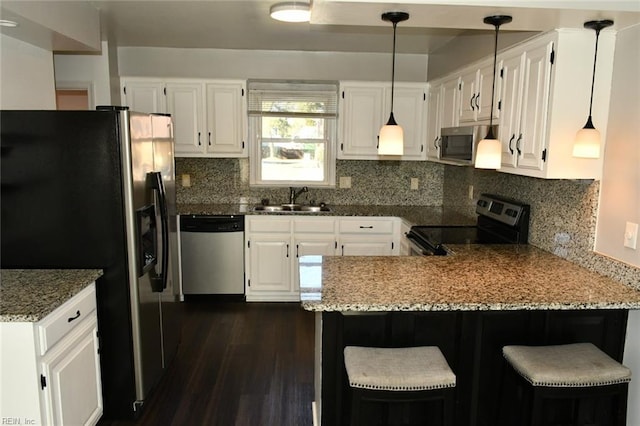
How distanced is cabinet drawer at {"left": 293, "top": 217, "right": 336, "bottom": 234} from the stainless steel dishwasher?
0.52 m

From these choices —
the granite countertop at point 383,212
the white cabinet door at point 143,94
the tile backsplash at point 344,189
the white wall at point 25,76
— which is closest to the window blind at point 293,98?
the tile backsplash at point 344,189

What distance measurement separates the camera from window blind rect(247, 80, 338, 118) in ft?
15.3

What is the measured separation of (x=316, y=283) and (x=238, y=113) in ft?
8.88

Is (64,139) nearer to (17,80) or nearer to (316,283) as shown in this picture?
(17,80)

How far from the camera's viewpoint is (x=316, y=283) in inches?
83.0

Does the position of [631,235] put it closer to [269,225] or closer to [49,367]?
[49,367]

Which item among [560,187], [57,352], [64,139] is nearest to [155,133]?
[64,139]

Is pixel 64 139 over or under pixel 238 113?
under

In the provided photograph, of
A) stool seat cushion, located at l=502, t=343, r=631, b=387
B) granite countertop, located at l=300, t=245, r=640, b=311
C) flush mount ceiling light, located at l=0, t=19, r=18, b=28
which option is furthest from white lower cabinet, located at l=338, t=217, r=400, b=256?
flush mount ceiling light, located at l=0, t=19, r=18, b=28

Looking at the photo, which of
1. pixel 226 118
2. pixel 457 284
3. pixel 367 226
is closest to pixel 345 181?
pixel 367 226

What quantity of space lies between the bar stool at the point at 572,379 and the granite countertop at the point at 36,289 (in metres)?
1.99

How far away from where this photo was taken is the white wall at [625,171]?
2113 mm

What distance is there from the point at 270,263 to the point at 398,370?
267cm

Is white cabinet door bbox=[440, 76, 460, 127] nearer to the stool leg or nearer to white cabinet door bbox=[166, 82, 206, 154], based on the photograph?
white cabinet door bbox=[166, 82, 206, 154]
